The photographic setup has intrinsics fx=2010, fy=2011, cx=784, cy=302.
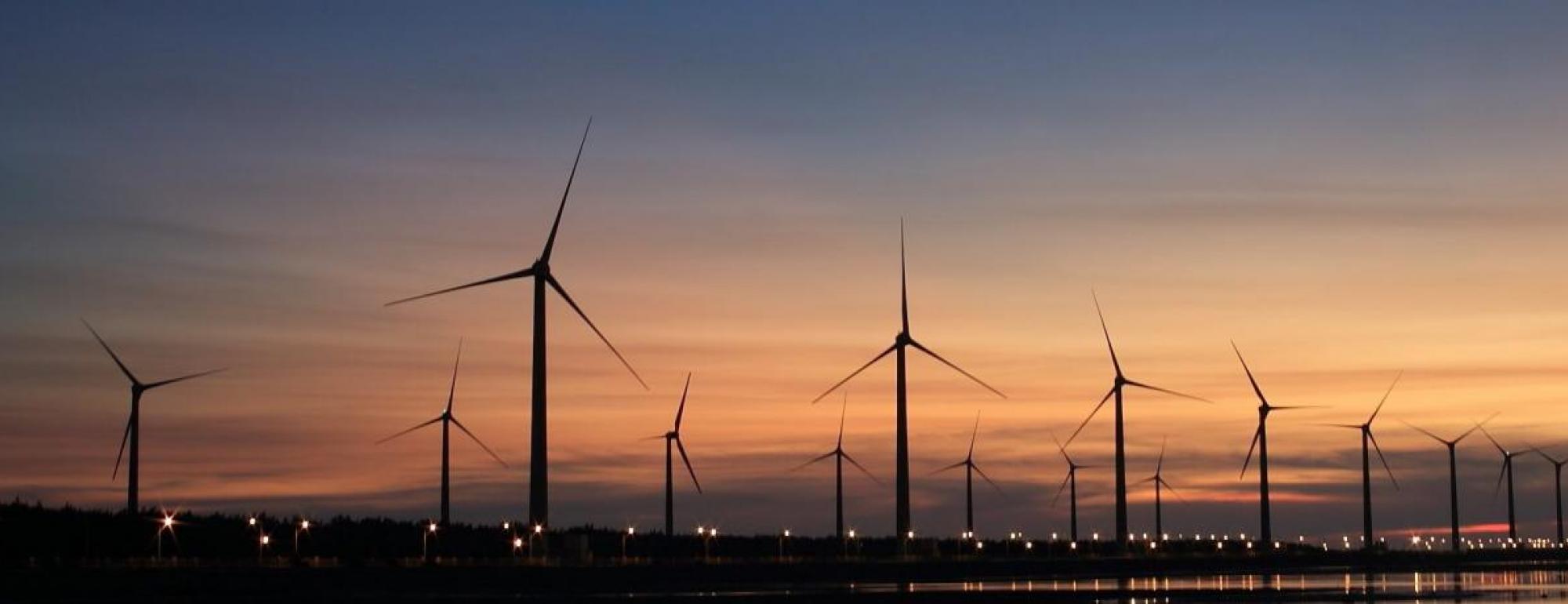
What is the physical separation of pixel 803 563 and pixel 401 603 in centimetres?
5304

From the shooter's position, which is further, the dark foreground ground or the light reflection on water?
the light reflection on water

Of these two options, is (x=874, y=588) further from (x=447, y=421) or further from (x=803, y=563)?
(x=447, y=421)

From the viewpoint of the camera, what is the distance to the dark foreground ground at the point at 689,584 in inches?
3354

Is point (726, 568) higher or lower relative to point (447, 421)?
lower

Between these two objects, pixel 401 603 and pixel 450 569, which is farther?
pixel 450 569

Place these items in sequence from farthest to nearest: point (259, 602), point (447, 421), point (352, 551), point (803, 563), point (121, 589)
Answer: point (352, 551) → point (447, 421) → point (803, 563) → point (121, 589) → point (259, 602)

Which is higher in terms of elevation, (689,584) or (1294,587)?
(689,584)

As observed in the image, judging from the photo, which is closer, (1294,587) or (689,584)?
(1294,587)

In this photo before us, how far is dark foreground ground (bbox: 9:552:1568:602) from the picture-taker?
85.2m

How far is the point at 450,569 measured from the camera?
332ft

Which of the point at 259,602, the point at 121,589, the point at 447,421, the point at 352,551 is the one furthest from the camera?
the point at 352,551

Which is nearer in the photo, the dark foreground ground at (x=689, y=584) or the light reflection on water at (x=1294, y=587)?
the dark foreground ground at (x=689, y=584)

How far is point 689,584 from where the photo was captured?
113250 millimetres

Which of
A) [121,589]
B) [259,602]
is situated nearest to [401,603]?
[259,602]
